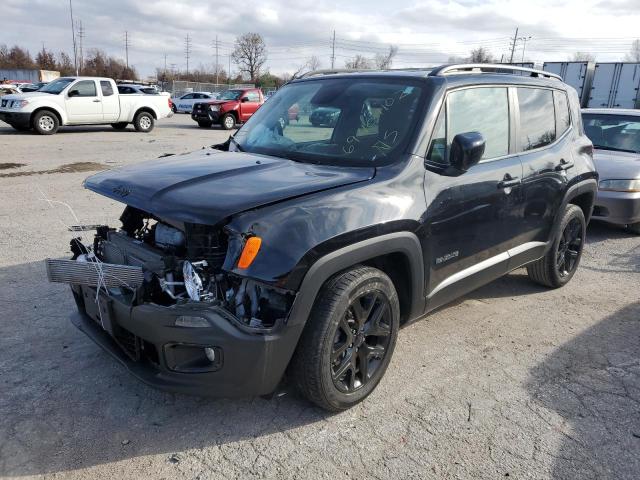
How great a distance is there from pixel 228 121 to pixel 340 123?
19494 millimetres

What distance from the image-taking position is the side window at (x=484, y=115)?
3516 millimetres

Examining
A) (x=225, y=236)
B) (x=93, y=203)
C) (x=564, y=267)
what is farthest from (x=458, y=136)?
Result: (x=93, y=203)

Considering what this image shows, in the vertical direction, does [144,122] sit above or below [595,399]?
above

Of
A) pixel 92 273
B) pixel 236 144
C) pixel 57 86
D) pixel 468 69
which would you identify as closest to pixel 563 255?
pixel 468 69

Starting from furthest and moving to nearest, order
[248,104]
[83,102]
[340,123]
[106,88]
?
[248,104] < [106,88] < [83,102] < [340,123]

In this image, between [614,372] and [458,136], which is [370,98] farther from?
[614,372]

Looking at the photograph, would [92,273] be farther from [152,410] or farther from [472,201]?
[472,201]

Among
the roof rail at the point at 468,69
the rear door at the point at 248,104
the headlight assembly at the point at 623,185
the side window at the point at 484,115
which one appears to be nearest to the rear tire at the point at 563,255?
the side window at the point at 484,115

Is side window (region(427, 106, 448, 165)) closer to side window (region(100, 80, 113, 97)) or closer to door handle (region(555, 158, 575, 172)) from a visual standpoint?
door handle (region(555, 158, 575, 172))

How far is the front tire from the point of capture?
2727 millimetres

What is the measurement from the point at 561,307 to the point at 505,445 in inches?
89.4

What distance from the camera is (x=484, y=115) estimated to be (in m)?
3.80

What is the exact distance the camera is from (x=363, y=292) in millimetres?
2889

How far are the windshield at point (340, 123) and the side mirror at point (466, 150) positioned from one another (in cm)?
31
